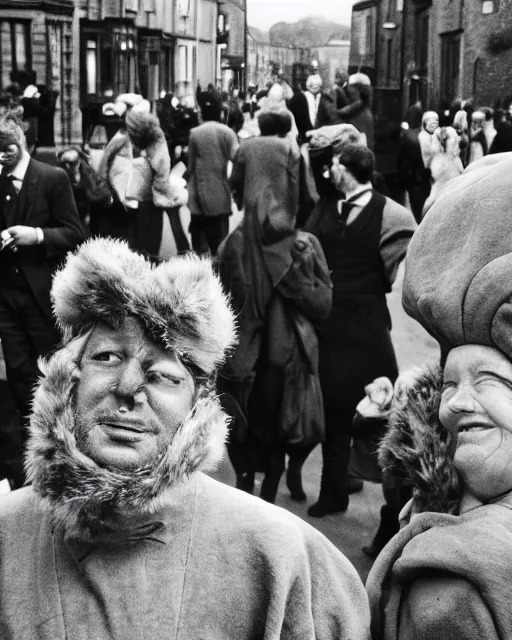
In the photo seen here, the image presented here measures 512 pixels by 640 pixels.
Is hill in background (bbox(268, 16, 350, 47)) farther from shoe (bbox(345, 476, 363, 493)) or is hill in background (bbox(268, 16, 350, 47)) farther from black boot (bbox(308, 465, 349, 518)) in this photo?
black boot (bbox(308, 465, 349, 518))

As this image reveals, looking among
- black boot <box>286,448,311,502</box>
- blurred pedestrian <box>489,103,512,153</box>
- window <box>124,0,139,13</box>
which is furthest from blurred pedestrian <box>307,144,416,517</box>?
window <box>124,0,139,13</box>

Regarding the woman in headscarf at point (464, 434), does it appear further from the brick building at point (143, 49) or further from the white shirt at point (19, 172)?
the brick building at point (143, 49)

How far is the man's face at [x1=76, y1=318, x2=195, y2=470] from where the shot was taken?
2.16 m

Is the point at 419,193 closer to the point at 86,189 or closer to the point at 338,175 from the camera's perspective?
the point at 86,189

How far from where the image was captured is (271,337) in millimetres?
5168

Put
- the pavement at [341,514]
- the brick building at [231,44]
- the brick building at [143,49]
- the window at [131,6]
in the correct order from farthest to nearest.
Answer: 1. the window at [131,6]
2. the brick building at [143,49]
3. the brick building at [231,44]
4. the pavement at [341,514]

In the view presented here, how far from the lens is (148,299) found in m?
2.21

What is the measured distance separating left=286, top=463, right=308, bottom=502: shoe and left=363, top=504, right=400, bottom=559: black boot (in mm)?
671

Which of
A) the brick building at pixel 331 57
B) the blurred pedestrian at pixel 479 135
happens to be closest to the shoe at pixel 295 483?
the brick building at pixel 331 57

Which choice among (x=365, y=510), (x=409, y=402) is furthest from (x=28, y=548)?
(x=365, y=510)

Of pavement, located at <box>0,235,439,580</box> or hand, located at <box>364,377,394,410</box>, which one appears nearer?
hand, located at <box>364,377,394,410</box>

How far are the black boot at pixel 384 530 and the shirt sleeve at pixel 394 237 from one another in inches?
42.9

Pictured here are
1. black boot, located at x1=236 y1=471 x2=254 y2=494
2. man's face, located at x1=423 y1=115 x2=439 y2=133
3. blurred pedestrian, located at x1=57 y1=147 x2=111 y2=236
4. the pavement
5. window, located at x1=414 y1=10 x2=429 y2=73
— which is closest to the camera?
the pavement

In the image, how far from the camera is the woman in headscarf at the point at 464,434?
2.13 meters
